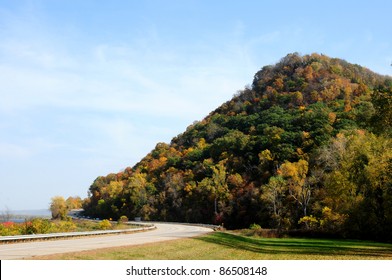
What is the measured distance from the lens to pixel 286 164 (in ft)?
234

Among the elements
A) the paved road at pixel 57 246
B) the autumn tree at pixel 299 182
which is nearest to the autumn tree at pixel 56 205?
the autumn tree at pixel 299 182

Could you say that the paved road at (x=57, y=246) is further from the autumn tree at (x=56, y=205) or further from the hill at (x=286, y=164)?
the autumn tree at (x=56, y=205)

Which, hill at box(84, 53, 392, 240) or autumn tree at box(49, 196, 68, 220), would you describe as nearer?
hill at box(84, 53, 392, 240)

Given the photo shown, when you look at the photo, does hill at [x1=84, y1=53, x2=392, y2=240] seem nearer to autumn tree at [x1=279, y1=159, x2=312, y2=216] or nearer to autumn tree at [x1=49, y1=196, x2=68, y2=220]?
autumn tree at [x1=279, y1=159, x2=312, y2=216]

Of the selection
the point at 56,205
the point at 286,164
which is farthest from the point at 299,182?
the point at 56,205

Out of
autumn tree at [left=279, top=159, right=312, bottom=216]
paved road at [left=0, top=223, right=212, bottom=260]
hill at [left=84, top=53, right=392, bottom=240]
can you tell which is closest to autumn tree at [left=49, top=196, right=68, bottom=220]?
hill at [left=84, top=53, right=392, bottom=240]

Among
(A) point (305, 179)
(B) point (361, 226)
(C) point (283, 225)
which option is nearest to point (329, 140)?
(A) point (305, 179)

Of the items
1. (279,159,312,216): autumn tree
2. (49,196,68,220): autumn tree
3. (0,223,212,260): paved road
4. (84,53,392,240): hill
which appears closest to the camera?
(0,223,212,260): paved road

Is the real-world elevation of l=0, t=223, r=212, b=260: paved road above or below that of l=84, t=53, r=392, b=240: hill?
below

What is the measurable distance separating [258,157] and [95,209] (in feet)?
199

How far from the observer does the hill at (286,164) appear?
1663 inches

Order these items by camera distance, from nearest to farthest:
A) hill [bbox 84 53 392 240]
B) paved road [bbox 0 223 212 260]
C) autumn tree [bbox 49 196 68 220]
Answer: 1. paved road [bbox 0 223 212 260]
2. hill [bbox 84 53 392 240]
3. autumn tree [bbox 49 196 68 220]

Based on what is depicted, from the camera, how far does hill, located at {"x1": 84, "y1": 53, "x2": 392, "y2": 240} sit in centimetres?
4225

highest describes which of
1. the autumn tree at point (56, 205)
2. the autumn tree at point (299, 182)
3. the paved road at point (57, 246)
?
the autumn tree at point (299, 182)
